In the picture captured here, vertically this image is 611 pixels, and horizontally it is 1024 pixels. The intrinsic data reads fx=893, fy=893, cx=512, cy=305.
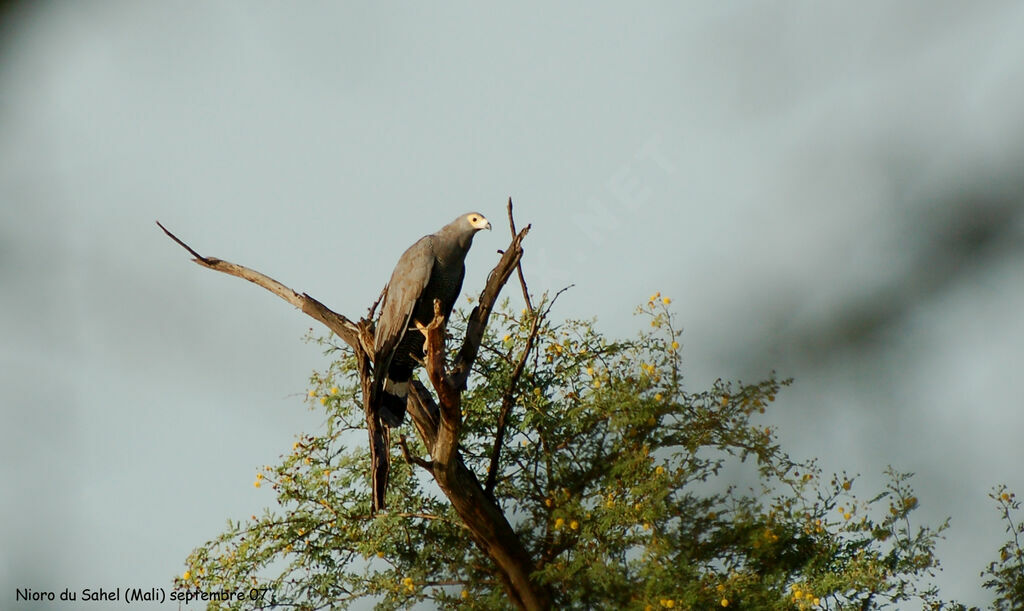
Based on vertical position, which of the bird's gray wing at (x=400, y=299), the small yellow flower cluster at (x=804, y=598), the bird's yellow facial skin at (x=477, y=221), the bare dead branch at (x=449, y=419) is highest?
the bird's yellow facial skin at (x=477, y=221)

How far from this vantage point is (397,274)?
231cm

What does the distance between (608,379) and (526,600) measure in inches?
26.2

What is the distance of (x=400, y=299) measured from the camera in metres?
2.25

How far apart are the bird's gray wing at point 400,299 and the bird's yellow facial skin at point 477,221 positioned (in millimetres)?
112

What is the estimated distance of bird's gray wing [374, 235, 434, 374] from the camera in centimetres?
220

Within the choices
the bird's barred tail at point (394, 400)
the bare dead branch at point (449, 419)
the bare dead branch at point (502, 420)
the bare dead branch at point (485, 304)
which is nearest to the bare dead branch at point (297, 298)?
the bare dead branch at point (449, 419)

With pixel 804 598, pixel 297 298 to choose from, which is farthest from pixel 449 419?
pixel 804 598

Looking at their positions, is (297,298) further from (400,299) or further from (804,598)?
(804,598)

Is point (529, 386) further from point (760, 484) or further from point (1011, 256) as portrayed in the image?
point (1011, 256)

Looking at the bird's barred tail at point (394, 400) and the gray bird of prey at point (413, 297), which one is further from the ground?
the gray bird of prey at point (413, 297)

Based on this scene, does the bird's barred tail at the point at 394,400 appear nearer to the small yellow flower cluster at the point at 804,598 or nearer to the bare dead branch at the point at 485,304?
the bare dead branch at the point at 485,304

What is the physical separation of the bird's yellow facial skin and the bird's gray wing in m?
0.11

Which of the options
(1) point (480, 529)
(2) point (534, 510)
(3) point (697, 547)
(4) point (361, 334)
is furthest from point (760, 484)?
(4) point (361, 334)

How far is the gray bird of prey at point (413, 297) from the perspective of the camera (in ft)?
7.29
